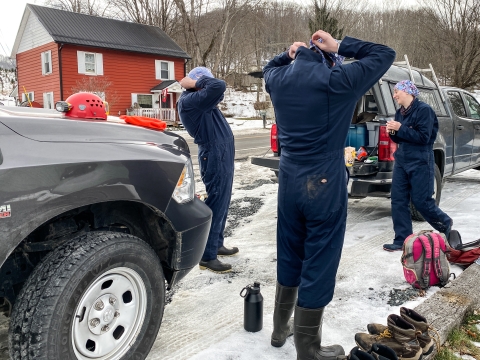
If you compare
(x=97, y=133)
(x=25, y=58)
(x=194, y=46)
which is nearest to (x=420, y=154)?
(x=97, y=133)

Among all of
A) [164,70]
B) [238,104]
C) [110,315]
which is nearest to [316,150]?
[110,315]

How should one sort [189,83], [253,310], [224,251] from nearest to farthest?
[253,310] → [189,83] → [224,251]

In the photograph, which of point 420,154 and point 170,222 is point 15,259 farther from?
point 420,154

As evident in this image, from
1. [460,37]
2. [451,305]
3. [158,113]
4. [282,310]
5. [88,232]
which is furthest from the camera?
[158,113]

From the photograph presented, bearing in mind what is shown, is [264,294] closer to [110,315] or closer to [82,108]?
[110,315]

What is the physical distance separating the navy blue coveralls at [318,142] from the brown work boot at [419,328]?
447mm

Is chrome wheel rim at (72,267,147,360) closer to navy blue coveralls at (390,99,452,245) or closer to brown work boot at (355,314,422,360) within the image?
brown work boot at (355,314,422,360)

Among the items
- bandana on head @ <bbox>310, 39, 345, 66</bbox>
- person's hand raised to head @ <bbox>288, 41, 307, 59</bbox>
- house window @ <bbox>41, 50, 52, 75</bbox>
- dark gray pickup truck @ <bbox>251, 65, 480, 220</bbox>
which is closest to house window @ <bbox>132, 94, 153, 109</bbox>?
house window @ <bbox>41, 50, 52, 75</bbox>

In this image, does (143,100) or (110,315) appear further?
(143,100)

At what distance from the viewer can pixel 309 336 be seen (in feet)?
→ 8.41

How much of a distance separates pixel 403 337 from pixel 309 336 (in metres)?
0.57

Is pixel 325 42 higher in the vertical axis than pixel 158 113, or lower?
higher

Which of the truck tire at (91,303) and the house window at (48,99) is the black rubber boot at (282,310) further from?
the house window at (48,99)

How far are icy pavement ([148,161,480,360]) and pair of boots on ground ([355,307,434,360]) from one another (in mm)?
245
